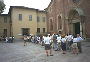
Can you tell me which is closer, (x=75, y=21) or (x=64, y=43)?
(x=64, y=43)

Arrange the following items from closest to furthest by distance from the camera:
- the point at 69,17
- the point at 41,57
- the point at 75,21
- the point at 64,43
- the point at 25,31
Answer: the point at 41,57 → the point at 64,43 → the point at 75,21 → the point at 69,17 → the point at 25,31

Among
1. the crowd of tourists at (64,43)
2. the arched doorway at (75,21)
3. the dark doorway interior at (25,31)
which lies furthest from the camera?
the dark doorway interior at (25,31)

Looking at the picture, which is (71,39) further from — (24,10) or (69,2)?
(24,10)

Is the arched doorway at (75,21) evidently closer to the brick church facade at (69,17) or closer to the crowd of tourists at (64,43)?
the brick church facade at (69,17)

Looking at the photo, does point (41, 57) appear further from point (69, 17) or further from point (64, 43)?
point (69, 17)

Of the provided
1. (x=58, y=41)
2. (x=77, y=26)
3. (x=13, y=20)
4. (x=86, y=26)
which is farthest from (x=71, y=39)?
(x=13, y=20)

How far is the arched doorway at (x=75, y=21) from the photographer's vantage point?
26534mm

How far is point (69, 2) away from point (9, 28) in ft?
85.6

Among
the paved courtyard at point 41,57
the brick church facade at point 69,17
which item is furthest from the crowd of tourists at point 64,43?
the brick church facade at point 69,17

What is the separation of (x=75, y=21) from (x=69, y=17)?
1.26 meters

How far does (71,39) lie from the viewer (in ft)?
62.6

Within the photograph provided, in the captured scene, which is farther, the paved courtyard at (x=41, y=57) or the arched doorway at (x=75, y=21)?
the arched doorway at (x=75, y=21)

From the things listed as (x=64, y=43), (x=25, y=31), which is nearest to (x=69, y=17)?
(x=64, y=43)

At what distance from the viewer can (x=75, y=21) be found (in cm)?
2850
